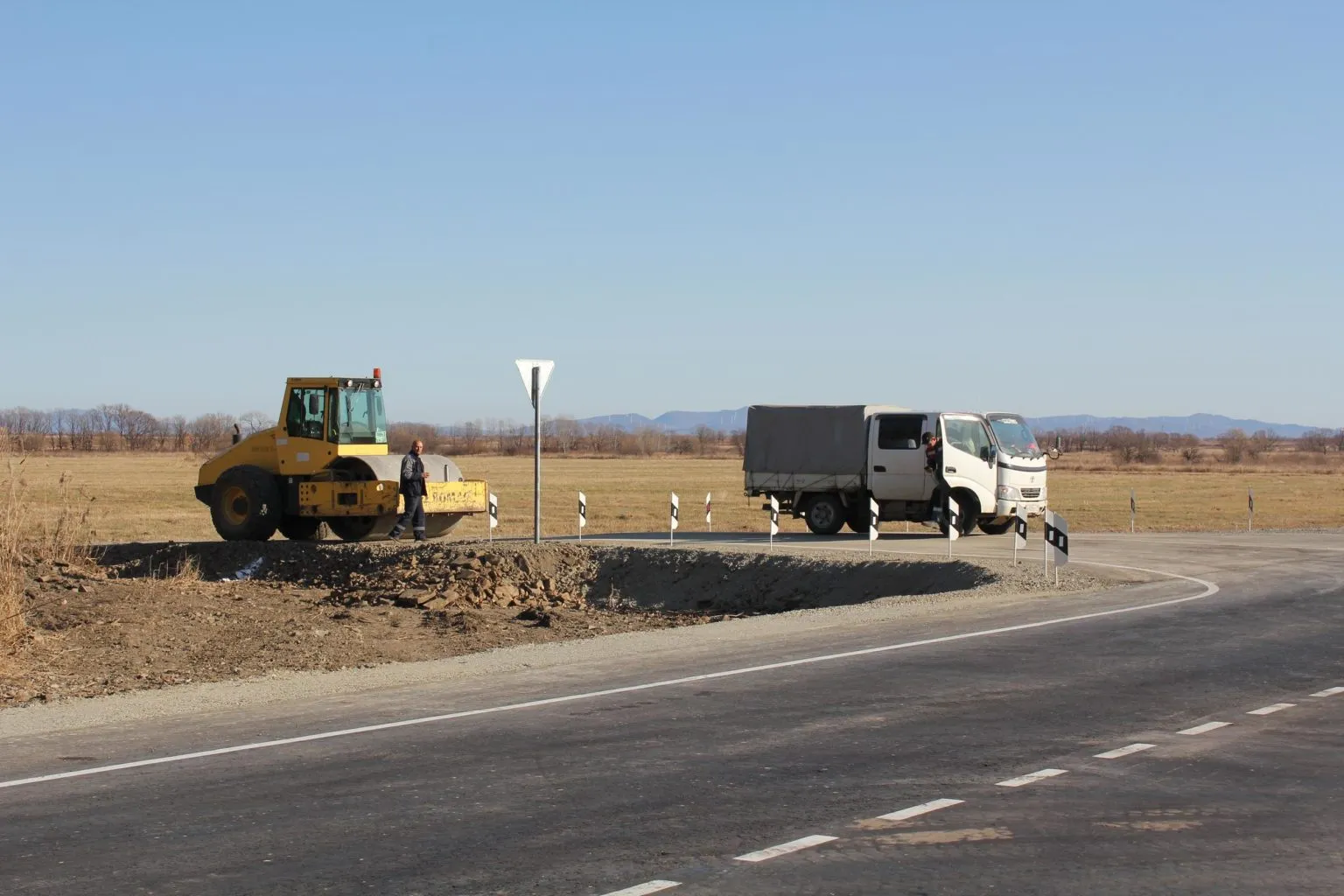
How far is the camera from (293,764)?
897cm

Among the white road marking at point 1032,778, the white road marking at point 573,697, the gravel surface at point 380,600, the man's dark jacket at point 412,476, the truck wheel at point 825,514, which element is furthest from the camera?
the truck wheel at point 825,514

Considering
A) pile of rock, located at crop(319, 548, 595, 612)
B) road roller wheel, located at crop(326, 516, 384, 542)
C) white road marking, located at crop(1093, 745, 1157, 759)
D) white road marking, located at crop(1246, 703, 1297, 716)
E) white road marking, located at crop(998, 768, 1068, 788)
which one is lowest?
pile of rock, located at crop(319, 548, 595, 612)

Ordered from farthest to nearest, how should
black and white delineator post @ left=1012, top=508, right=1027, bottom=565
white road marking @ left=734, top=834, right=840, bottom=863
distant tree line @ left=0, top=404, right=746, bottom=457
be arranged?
distant tree line @ left=0, top=404, right=746, bottom=457 < black and white delineator post @ left=1012, top=508, right=1027, bottom=565 < white road marking @ left=734, top=834, right=840, bottom=863

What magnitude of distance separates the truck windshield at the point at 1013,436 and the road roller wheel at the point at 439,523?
10.5 meters

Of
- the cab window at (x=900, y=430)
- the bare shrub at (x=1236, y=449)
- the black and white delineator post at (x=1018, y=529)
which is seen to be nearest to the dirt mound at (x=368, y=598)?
the black and white delineator post at (x=1018, y=529)

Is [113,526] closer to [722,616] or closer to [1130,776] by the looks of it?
[722,616]

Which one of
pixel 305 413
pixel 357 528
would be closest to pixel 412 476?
pixel 357 528

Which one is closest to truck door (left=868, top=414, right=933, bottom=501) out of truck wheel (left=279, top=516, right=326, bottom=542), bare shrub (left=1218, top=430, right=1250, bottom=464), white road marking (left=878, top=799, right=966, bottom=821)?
truck wheel (left=279, top=516, right=326, bottom=542)

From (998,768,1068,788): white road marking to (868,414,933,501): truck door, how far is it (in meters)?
20.4

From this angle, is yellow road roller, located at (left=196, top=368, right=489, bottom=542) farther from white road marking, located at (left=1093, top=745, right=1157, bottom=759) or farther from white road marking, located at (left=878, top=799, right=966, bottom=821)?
white road marking, located at (left=878, top=799, right=966, bottom=821)

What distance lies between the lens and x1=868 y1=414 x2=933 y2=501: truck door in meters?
28.9

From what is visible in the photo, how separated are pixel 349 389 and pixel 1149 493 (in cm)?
4131

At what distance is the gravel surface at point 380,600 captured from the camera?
14.8 metres

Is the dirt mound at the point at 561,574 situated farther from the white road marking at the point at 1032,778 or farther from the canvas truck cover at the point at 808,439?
the white road marking at the point at 1032,778
